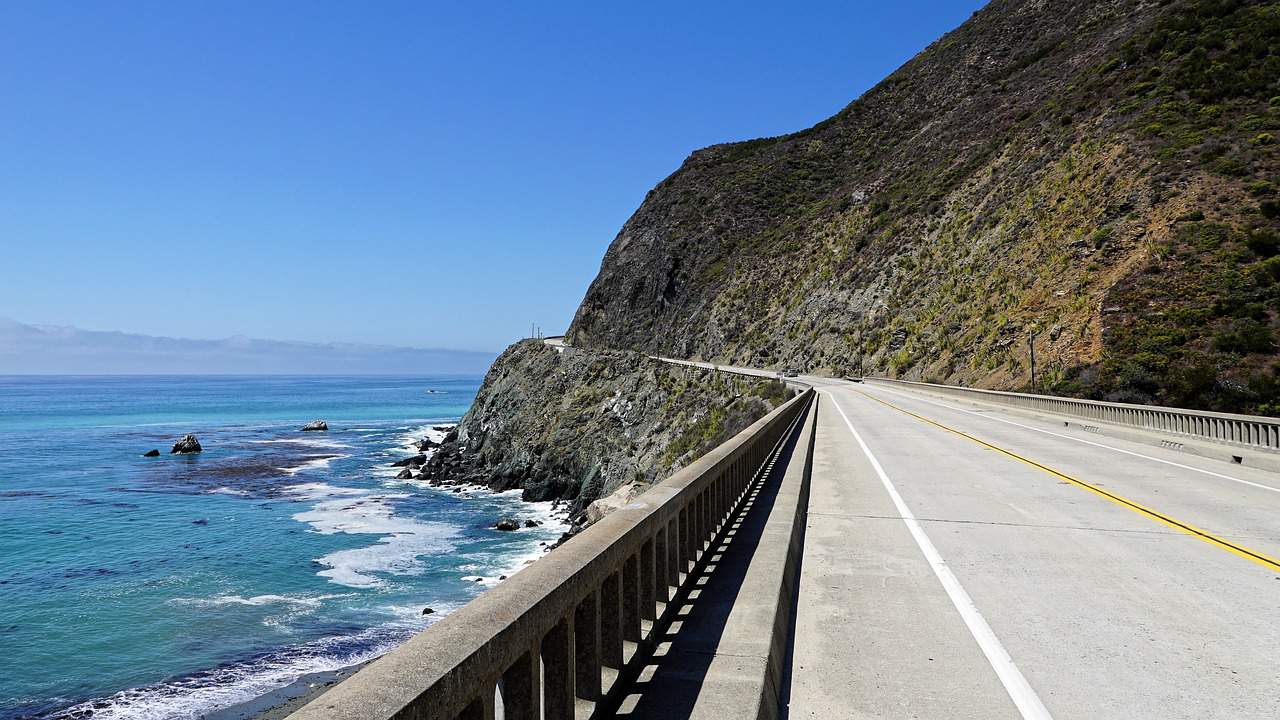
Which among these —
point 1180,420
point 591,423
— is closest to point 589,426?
point 591,423

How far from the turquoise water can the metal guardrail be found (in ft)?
70.6

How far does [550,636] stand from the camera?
9.30ft

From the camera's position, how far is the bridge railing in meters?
1.87

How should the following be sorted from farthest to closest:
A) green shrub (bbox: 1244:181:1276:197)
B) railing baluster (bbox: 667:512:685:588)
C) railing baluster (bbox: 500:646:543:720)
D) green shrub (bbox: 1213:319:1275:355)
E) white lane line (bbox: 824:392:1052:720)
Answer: green shrub (bbox: 1244:181:1276:197), green shrub (bbox: 1213:319:1275:355), railing baluster (bbox: 667:512:685:588), white lane line (bbox: 824:392:1052:720), railing baluster (bbox: 500:646:543:720)

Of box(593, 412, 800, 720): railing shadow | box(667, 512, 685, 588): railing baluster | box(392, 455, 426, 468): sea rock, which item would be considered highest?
box(667, 512, 685, 588): railing baluster

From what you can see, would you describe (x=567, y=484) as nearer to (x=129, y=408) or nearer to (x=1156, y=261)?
(x=1156, y=261)

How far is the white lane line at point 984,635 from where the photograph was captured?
459cm

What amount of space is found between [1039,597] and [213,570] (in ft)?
104

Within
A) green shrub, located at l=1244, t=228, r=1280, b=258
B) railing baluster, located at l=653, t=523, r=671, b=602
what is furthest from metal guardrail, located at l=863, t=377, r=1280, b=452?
railing baluster, located at l=653, t=523, r=671, b=602

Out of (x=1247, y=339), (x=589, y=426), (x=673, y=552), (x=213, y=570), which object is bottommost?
(x=213, y=570)

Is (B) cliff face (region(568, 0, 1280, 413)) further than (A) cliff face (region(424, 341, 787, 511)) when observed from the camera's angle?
No

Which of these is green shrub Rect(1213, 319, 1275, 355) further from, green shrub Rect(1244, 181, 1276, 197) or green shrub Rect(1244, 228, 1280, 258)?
green shrub Rect(1244, 181, 1276, 197)

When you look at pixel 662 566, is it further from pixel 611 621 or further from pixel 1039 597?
pixel 1039 597

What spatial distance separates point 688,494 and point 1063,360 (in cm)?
3700
